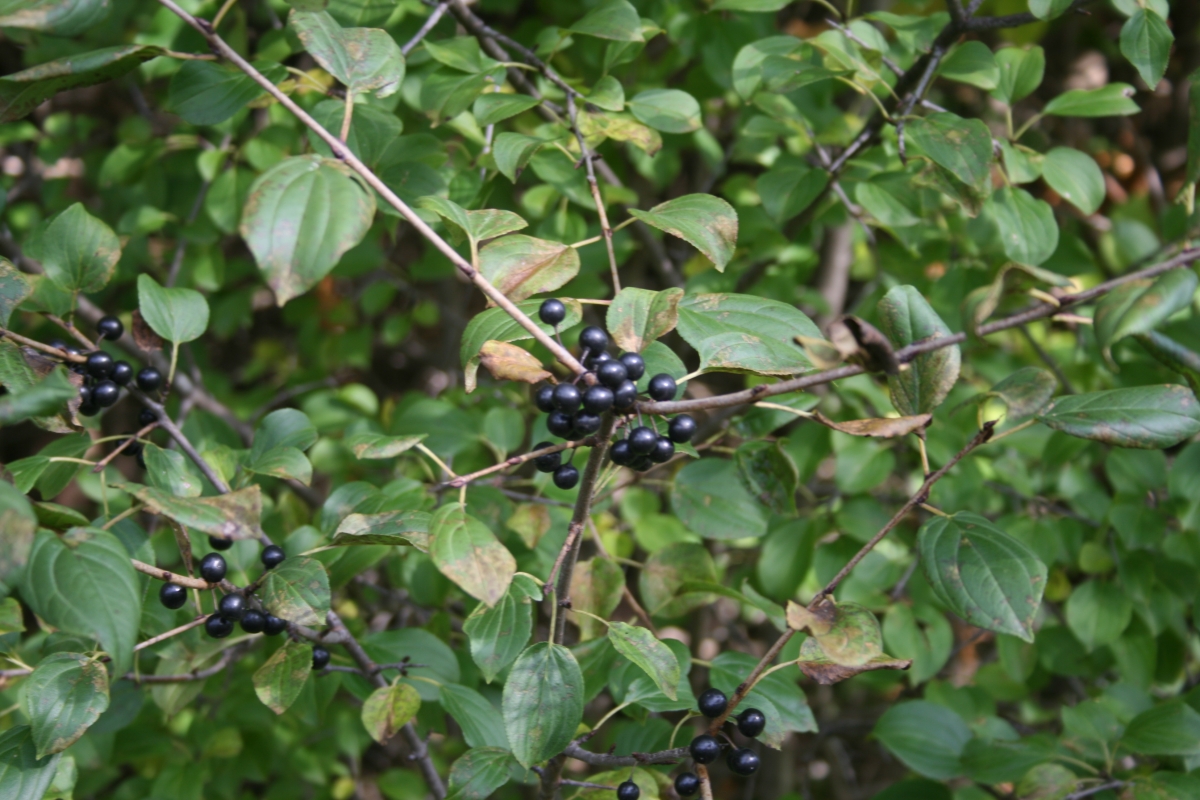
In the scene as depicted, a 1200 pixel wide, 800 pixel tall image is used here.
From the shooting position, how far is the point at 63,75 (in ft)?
3.34

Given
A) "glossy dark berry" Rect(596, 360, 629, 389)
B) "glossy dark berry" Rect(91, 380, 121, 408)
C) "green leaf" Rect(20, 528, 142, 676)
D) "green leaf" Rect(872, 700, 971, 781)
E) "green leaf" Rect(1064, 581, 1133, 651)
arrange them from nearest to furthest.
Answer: "green leaf" Rect(20, 528, 142, 676) < "glossy dark berry" Rect(596, 360, 629, 389) < "glossy dark berry" Rect(91, 380, 121, 408) < "green leaf" Rect(872, 700, 971, 781) < "green leaf" Rect(1064, 581, 1133, 651)

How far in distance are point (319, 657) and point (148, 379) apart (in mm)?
479

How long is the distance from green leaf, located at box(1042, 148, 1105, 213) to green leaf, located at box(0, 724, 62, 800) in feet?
5.86

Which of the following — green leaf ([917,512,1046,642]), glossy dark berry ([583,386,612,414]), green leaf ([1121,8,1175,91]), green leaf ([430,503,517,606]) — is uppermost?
green leaf ([1121,8,1175,91])

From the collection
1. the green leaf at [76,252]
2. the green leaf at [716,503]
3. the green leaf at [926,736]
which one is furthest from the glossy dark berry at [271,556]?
the green leaf at [926,736]

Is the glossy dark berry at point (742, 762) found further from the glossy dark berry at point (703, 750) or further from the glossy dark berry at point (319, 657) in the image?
the glossy dark berry at point (319, 657)

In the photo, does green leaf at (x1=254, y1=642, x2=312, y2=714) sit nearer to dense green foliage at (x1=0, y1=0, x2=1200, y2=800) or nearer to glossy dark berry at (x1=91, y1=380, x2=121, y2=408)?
dense green foliage at (x1=0, y1=0, x2=1200, y2=800)

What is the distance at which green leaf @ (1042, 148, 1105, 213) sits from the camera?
165 cm

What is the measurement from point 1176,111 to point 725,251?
300 cm

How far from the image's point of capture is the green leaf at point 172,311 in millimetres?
1353

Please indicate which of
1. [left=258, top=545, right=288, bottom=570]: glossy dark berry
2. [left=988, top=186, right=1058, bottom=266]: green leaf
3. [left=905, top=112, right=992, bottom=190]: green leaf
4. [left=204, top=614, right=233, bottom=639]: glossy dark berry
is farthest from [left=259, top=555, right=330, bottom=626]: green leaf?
[left=988, top=186, right=1058, bottom=266]: green leaf

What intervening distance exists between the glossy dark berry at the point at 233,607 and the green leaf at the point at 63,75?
2.01 feet

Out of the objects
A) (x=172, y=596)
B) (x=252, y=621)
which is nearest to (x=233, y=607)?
(x=252, y=621)

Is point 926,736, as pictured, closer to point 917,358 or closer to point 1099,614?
point 1099,614
